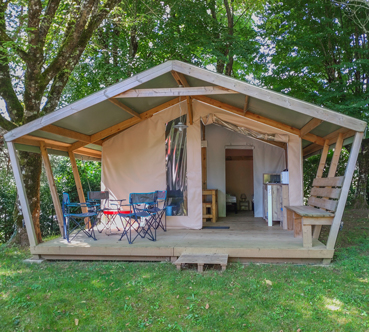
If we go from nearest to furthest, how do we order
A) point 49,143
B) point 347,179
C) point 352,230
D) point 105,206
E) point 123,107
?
point 347,179 < point 123,107 < point 49,143 < point 105,206 < point 352,230

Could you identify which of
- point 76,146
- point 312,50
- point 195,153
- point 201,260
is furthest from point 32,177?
point 312,50

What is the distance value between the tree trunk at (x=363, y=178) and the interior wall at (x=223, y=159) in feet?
10.1

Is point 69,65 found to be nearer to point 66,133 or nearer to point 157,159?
point 66,133

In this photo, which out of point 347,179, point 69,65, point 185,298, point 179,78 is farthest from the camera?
point 69,65

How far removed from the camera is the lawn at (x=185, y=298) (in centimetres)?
292

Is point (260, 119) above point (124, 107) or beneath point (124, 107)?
beneath

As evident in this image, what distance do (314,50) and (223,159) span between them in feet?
12.0

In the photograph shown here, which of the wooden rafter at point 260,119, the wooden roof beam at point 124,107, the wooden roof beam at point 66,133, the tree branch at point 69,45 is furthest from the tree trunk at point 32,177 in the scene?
the wooden rafter at point 260,119

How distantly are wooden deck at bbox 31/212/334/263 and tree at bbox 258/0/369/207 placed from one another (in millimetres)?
3893

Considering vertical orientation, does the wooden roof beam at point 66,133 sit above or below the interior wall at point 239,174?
above

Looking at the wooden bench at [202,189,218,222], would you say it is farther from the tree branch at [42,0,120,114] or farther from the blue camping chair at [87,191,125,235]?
the tree branch at [42,0,120,114]

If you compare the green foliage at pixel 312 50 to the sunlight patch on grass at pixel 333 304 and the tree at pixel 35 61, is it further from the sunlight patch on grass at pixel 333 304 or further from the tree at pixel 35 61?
the sunlight patch on grass at pixel 333 304

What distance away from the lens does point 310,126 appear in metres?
5.04

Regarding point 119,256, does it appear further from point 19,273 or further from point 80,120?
point 80,120
